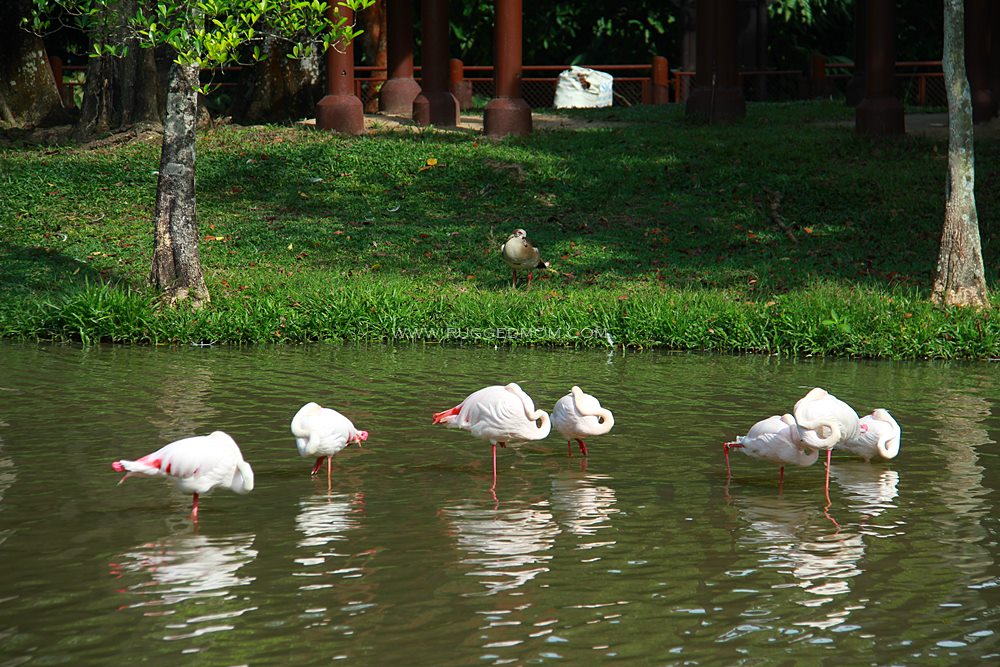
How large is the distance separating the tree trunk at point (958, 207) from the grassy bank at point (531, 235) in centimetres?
54

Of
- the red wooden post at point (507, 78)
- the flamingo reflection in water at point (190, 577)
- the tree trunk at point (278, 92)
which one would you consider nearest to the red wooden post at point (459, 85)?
the tree trunk at point (278, 92)

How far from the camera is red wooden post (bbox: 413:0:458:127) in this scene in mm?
24812

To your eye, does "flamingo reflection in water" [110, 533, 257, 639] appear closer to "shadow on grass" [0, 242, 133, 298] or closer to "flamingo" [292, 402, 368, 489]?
"flamingo" [292, 402, 368, 489]

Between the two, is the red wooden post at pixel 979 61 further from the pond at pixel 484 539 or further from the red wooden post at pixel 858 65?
the pond at pixel 484 539

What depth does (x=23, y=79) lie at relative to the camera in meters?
26.9

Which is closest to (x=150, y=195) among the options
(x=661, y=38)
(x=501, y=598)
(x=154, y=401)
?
(x=154, y=401)

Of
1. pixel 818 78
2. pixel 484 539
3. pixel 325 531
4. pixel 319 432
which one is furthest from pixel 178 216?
pixel 818 78

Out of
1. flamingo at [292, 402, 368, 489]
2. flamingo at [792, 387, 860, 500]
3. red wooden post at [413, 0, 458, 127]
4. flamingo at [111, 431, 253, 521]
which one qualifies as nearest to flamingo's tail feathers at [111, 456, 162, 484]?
flamingo at [111, 431, 253, 521]

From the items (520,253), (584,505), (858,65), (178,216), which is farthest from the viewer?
(858,65)

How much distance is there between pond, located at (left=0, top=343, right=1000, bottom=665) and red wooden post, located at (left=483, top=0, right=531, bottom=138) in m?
12.9

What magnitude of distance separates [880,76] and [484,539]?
17492mm

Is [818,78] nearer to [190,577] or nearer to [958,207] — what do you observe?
[958,207]

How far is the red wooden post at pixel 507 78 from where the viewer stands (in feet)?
76.3

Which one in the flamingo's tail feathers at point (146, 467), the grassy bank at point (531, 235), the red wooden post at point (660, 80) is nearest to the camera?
the flamingo's tail feathers at point (146, 467)
